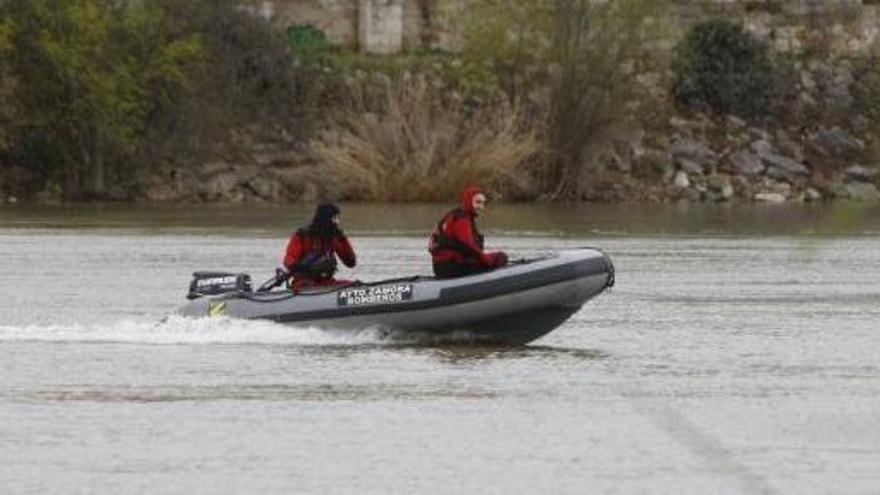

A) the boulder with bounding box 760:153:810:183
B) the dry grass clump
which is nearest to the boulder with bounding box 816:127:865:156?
the boulder with bounding box 760:153:810:183

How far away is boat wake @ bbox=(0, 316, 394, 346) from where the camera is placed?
29359mm

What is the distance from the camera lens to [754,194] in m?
69.2

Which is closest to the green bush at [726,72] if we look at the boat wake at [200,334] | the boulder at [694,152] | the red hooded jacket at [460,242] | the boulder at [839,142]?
the boulder at [839,142]

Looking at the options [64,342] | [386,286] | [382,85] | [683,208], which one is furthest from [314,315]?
[382,85]

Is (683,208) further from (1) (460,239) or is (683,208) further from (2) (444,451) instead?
(2) (444,451)

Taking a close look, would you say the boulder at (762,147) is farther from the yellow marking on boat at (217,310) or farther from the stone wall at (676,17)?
the yellow marking on boat at (217,310)

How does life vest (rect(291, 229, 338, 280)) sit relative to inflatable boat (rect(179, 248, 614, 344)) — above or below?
above

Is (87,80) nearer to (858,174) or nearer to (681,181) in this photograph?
(681,181)

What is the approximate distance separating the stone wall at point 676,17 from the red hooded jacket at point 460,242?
42.7 metres

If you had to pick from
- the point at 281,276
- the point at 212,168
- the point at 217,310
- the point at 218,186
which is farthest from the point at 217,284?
the point at 212,168

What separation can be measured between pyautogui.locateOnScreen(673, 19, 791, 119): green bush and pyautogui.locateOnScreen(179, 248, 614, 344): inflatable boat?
43.3 meters

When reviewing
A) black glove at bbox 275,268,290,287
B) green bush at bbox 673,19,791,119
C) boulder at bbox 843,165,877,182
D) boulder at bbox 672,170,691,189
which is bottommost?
boulder at bbox 672,170,691,189

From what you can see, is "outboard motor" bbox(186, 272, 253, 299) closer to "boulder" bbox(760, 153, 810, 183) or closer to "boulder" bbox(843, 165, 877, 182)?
"boulder" bbox(843, 165, 877, 182)

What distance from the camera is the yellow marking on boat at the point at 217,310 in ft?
97.6
